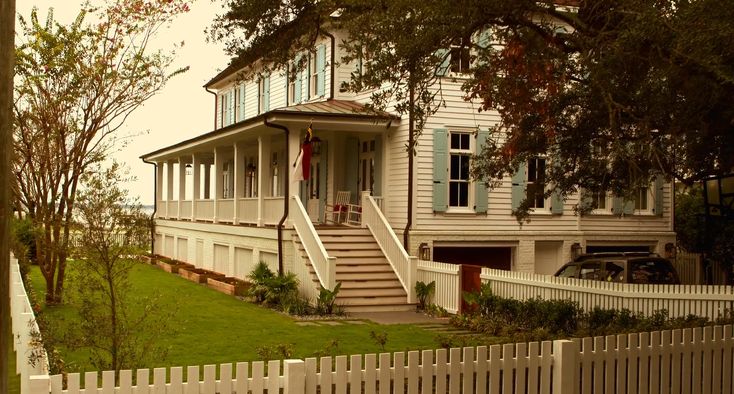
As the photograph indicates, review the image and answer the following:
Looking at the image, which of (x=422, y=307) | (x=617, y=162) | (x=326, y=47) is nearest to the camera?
(x=617, y=162)

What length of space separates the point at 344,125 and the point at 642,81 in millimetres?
11857

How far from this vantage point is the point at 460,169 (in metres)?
24.5

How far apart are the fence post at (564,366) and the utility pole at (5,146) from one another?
18.8 ft

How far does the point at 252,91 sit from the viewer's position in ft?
123

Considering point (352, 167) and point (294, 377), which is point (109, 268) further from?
point (352, 167)

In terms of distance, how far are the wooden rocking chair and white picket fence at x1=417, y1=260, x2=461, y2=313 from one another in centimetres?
512

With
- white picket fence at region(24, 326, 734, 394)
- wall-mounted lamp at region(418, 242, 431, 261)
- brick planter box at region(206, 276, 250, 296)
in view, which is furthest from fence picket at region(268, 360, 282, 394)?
wall-mounted lamp at region(418, 242, 431, 261)

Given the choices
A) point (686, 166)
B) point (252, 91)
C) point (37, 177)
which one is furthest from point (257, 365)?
point (252, 91)

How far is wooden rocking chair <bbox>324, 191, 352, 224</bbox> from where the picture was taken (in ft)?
85.5

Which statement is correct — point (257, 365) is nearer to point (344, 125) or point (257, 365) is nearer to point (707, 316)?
point (707, 316)

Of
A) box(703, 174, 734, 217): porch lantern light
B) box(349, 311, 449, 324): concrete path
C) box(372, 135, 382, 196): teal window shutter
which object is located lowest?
box(349, 311, 449, 324): concrete path

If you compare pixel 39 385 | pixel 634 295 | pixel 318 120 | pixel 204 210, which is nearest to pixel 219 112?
pixel 204 210

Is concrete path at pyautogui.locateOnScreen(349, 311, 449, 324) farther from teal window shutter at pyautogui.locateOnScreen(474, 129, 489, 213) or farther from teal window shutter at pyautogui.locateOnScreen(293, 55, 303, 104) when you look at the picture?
teal window shutter at pyautogui.locateOnScreen(293, 55, 303, 104)

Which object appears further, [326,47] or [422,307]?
[326,47]
